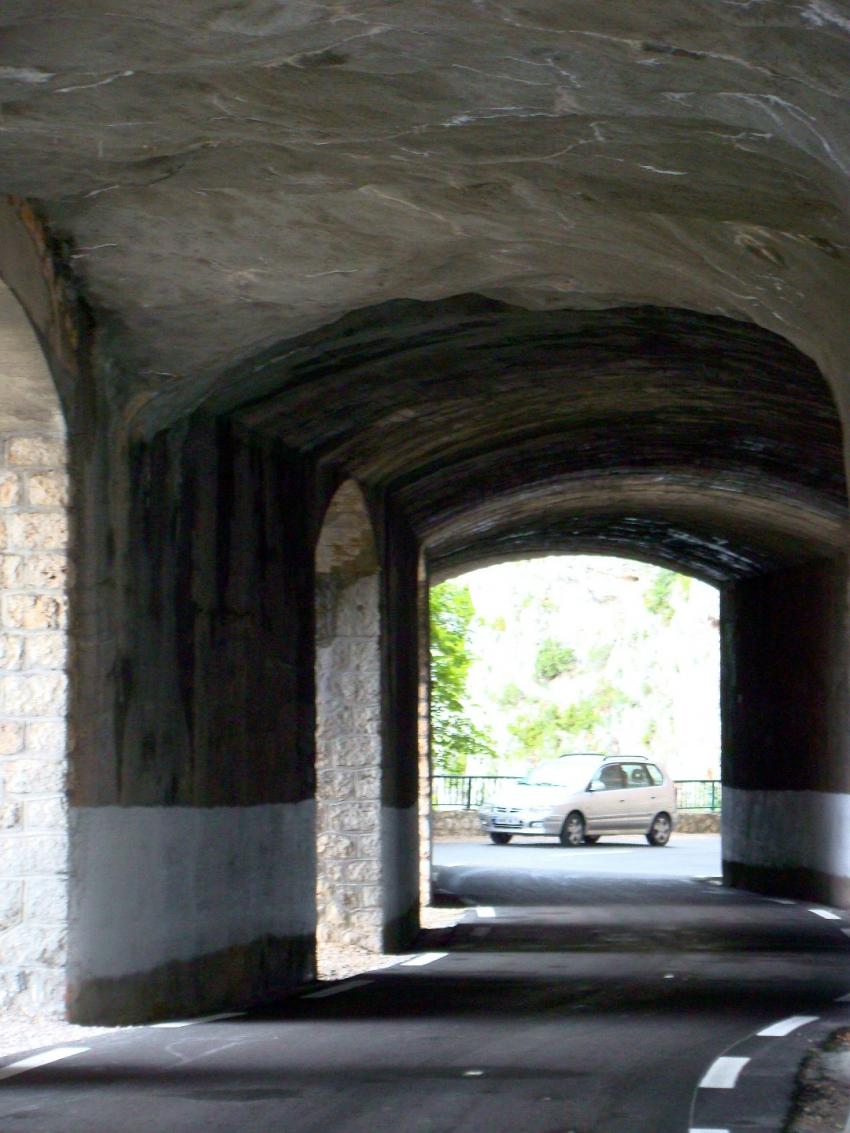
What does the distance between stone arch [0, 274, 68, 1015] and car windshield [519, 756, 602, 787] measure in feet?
79.1

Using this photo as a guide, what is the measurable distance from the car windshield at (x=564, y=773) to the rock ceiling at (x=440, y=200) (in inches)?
767

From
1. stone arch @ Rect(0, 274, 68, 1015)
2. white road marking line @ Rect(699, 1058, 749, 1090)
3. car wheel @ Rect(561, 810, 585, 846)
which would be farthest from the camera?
car wheel @ Rect(561, 810, 585, 846)

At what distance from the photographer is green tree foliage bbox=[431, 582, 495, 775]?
3784cm

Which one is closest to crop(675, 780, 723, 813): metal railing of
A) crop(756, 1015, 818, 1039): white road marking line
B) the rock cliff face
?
the rock cliff face

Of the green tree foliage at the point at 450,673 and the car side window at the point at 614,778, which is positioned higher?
the green tree foliage at the point at 450,673

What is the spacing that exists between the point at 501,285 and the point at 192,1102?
3.87 metres

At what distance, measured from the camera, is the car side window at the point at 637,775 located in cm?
3222

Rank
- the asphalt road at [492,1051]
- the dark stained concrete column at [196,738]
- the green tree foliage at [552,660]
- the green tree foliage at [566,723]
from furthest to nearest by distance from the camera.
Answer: the green tree foliage at [552,660]
the green tree foliage at [566,723]
the dark stained concrete column at [196,738]
the asphalt road at [492,1051]

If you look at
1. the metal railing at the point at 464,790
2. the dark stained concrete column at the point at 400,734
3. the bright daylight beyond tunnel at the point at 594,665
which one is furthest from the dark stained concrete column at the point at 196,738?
the bright daylight beyond tunnel at the point at 594,665

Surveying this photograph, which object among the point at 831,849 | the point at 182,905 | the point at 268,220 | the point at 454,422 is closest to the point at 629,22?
the point at 268,220

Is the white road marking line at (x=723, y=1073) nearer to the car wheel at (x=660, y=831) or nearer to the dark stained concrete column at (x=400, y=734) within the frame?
the dark stained concrete column at (x=400, y=734)

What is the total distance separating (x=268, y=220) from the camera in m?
6.84

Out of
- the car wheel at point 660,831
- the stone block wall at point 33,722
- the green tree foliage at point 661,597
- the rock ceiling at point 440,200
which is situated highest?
the green tree foliage at point 661,597

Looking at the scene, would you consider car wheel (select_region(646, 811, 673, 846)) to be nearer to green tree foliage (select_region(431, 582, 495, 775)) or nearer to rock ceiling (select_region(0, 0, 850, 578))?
green tree foliage (select_region(431, 582, 495, 775))
